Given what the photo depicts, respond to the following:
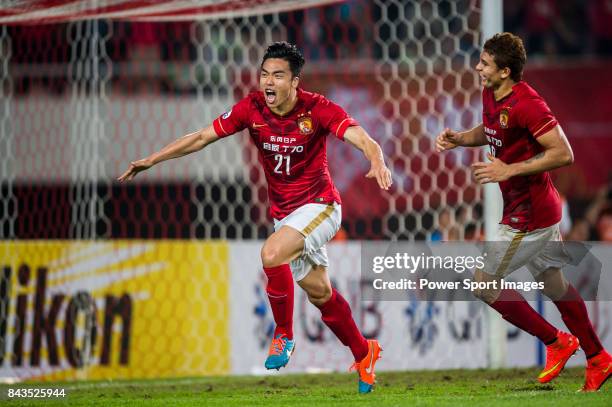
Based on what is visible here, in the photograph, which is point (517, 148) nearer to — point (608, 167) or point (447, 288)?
point (447, 288)

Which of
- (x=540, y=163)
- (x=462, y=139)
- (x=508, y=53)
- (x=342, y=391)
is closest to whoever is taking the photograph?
(x=540, y=163)

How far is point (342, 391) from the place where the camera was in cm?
638

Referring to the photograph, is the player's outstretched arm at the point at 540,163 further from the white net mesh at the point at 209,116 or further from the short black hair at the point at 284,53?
the white net mesh at the point at 209,116

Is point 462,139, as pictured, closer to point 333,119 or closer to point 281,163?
point 333,119

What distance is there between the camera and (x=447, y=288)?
27.9 ft

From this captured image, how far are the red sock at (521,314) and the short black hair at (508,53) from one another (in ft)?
4.21

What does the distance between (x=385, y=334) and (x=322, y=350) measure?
58 cm

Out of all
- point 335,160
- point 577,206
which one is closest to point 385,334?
point 335,160

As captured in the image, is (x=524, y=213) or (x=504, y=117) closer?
(x=504, y=117)

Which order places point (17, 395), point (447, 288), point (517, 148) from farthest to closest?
point (447, 288)
point (17, 395)
point (517, 148)

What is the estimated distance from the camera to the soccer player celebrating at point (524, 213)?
5.69m

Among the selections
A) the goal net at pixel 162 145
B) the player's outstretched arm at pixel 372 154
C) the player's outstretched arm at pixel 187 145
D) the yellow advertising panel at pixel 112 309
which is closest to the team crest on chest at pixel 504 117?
the player's outstretched arm at pixel 372 154

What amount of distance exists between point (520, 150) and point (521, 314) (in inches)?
39.0

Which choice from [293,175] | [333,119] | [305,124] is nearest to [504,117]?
[333,119]
